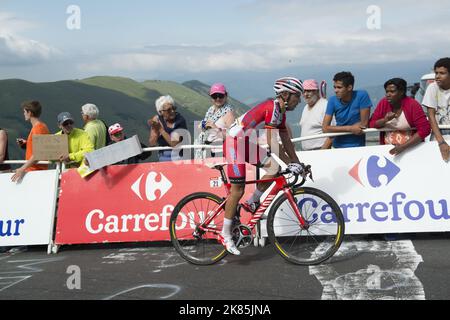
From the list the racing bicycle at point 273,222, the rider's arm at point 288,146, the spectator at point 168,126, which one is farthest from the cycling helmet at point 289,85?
the spectator at point 168,126

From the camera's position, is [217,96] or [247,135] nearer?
[247,135]

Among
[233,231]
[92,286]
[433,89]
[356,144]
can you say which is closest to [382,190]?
[356,144]

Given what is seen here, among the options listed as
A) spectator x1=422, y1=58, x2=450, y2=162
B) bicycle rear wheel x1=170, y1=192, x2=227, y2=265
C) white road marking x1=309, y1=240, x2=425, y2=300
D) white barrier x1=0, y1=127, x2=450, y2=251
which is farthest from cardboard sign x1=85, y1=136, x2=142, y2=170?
spectator x1=422, y1=58, x2=450, y2=162

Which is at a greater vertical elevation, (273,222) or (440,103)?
(440,103)

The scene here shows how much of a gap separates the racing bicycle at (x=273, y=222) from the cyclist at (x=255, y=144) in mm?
111

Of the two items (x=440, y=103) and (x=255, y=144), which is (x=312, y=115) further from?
(x=255, y=144)

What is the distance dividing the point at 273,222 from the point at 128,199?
8.10ft

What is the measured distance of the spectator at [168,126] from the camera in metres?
7.98

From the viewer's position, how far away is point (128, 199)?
25.3ft

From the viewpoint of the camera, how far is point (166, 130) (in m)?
8.07

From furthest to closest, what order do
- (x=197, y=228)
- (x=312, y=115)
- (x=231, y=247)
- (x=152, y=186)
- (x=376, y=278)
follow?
(x=312, y=115) < (x=152, y=186) < (x=197, y=228) < (x=231, y=247) < (x=376, y=278)

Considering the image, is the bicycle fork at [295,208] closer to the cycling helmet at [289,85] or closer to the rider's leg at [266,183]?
the rider's leg at [266,183]

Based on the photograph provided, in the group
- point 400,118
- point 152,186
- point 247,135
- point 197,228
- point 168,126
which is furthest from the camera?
point 168,126

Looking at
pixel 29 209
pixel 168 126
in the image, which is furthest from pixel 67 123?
pixel 168 126
